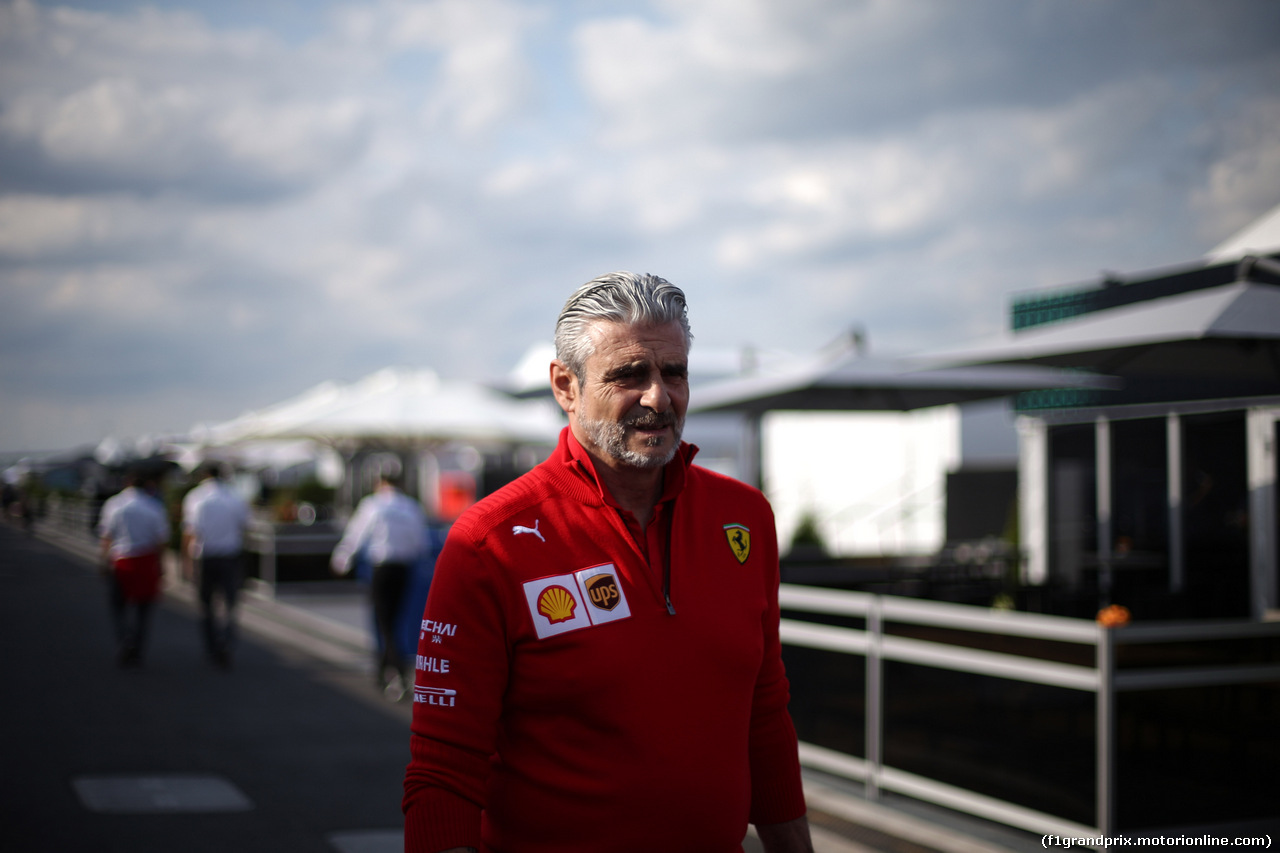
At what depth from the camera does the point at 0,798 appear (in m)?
6.33

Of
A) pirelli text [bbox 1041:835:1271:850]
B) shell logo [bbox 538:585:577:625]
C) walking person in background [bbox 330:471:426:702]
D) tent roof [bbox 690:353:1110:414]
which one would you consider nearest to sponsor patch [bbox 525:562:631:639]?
shell logo [bbox 538:585:577:625]

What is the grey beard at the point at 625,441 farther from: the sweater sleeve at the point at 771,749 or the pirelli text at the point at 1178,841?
the pirelli text at the point at 1178,841

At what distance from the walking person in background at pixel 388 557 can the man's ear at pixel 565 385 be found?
26.5ft

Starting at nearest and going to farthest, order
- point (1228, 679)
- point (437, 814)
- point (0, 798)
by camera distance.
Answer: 1. point (437, 814)
2. point (1228, 679)
3. point (0, 798)

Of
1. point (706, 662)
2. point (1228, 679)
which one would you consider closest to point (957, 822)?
point (1228, 679)

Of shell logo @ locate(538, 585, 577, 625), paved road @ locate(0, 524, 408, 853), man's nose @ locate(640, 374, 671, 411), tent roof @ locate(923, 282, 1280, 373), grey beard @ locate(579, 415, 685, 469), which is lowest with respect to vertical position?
paved road @ locate(0, 524, 408, 853)

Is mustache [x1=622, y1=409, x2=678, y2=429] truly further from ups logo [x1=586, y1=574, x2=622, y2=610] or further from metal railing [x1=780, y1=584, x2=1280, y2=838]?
Answer: metal railing [x1=780, y1=584, x2=1280, y2=838]

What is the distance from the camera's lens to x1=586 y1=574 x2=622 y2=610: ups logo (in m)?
1.95

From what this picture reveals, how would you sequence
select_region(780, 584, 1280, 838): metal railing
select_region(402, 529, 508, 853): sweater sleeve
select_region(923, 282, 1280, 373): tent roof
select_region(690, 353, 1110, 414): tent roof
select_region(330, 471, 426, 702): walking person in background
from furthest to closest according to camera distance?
select_region(690, 353, 1110, 414): tent roof, select_region(330, 471, 426, 702): walking person in background, select_region(923, 282, 1280, 373): tent roof, select_region(780, 584, 1280, 838): metal railing, select_region(402, 529, 508, 853): sweater sleeve

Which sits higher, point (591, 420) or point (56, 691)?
point (591, 420)

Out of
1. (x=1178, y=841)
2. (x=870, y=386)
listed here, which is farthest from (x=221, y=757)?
(x=870, y=386)

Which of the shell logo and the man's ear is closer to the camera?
the shell logo

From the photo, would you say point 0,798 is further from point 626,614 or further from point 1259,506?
point 1259,506

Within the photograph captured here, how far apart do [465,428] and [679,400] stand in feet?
57.4
